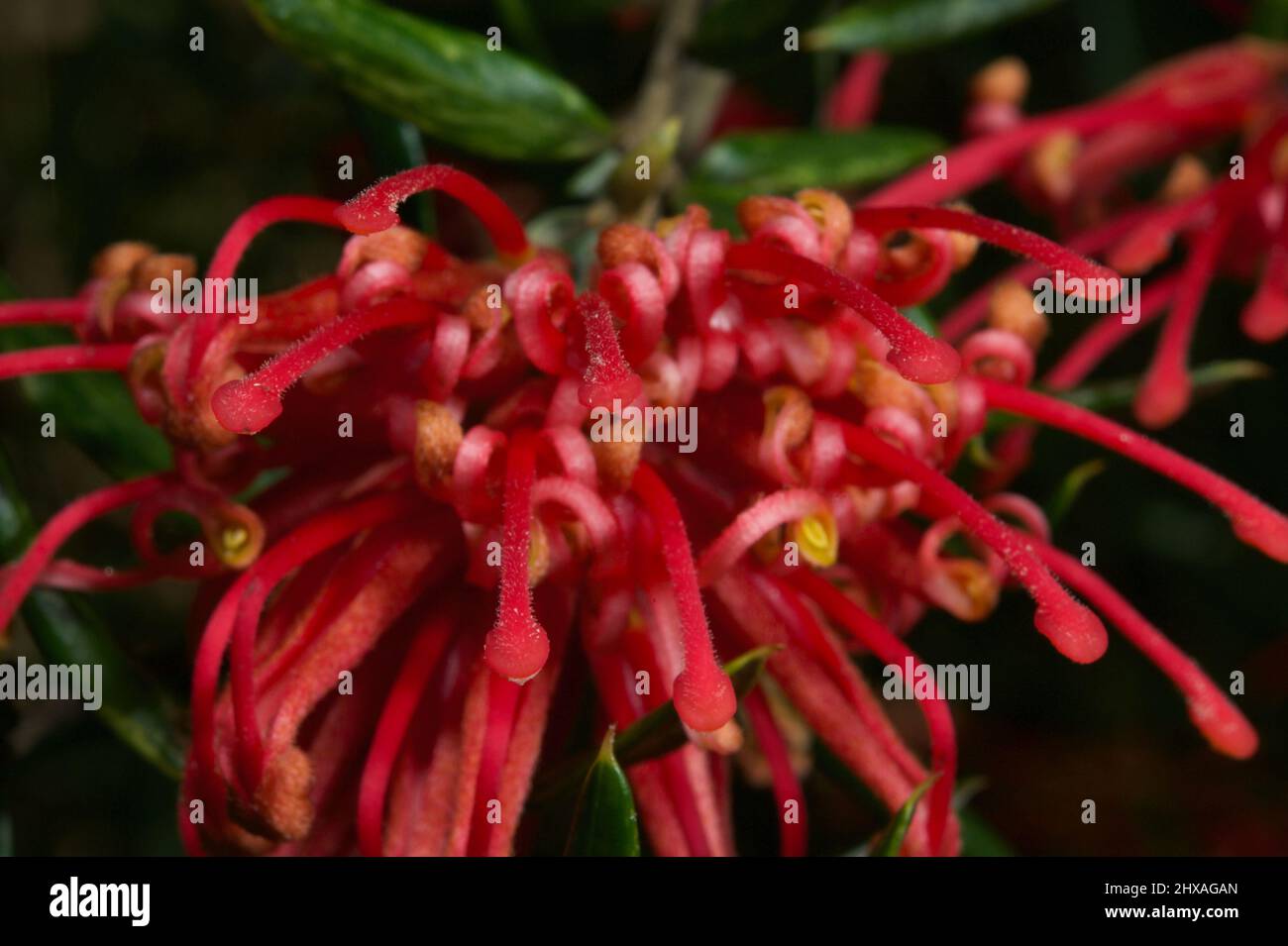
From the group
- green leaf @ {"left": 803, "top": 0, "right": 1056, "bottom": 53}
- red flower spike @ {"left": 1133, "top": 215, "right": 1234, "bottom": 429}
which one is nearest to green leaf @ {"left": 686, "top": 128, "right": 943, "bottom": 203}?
green leaf @ {"left": 803, "top": 0, "right": 1056, "bottom": 53}

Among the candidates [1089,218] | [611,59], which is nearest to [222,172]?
[611,59]

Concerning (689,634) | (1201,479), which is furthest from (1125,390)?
(689,634)

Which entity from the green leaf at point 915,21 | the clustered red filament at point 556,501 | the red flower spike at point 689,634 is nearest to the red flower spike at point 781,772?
the clustered red filament at point 556,501

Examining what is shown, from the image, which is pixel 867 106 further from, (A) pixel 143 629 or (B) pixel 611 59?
(A) pixel 143 629

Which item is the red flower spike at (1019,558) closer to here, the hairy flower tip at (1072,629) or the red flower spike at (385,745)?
the hairy flower tip at (1072,629)

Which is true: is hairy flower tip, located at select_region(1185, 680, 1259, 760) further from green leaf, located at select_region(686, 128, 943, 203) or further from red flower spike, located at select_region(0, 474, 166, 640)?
red flower spike, located at select_region(0, 474, 166, 640)

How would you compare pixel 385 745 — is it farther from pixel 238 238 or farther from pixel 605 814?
pixel 238 238
